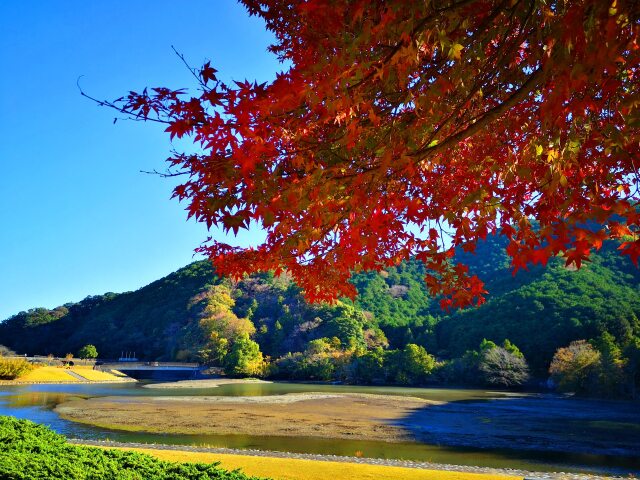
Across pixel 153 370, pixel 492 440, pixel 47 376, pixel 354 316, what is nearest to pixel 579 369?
pixel 492 440

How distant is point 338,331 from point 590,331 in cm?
2814

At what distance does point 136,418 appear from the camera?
1764 centimetres

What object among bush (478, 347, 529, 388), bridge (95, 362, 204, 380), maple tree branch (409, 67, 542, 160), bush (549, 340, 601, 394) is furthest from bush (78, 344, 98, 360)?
maple tree branch (409, 67, 542, 160)

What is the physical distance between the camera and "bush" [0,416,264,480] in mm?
4488

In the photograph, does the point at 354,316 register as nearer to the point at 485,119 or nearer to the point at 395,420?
the point at 395,420

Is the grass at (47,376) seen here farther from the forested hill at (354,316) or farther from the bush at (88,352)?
the bush at (88,352)

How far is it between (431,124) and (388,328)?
5971cm

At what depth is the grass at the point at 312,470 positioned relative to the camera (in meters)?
8.07

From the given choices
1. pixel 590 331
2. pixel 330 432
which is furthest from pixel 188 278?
pixel 330 432

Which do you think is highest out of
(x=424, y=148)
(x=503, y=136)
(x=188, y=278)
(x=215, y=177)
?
(x=188, y=278)

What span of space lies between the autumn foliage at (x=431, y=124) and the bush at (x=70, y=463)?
10.2ft

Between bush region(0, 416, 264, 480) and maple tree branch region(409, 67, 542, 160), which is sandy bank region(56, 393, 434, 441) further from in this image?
maple tree branch region(409, 67, 542, 160)

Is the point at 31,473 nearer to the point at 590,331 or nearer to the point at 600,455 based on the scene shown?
the point at 600,455

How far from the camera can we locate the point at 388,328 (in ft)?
201
